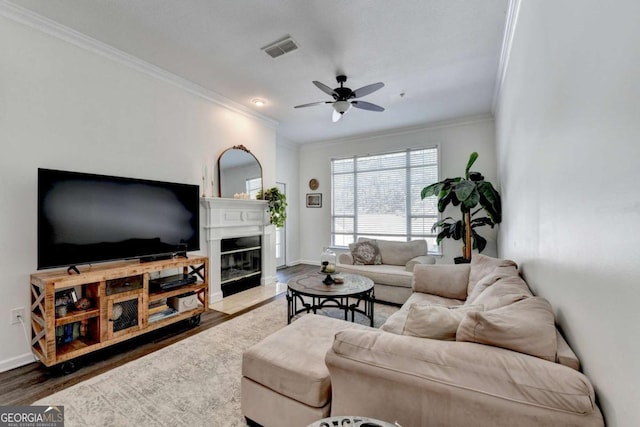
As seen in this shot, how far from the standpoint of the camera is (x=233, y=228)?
4273 millimetres

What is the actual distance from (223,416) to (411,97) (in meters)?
4.32

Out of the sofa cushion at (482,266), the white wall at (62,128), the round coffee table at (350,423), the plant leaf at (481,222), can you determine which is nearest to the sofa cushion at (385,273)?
the sofa cushion at (482,266)

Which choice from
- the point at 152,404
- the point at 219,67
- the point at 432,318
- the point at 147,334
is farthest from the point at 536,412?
the point at 219,67

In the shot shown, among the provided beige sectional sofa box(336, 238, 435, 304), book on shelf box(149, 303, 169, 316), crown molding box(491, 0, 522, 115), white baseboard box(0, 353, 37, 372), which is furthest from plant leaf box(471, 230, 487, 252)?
white baseboard box(0, 353, 37, 372)

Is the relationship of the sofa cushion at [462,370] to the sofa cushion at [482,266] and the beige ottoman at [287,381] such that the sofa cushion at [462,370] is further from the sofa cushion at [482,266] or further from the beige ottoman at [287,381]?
the sofa cushion at [482,266]

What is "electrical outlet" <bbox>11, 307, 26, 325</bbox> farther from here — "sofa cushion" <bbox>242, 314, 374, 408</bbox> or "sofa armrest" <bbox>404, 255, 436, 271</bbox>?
"sofa armrest" <bbox>404, 255, 436, 271</bbox>

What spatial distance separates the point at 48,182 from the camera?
229cm

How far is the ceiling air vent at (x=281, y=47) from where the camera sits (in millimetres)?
2717

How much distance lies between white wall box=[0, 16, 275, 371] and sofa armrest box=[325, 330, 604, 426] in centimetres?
284

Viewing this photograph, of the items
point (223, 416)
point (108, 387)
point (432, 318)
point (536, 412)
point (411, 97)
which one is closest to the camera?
point (536, 412)

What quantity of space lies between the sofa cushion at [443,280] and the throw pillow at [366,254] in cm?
130

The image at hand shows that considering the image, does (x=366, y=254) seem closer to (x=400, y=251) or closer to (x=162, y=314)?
(x=400, y=251)

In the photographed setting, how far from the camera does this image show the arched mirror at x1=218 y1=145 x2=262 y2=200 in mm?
4109

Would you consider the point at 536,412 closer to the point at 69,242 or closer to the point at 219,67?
the point at 69,242
